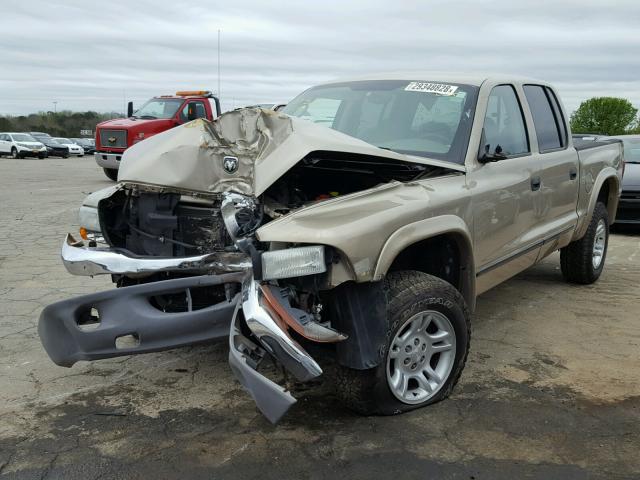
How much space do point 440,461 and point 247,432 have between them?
977 mm

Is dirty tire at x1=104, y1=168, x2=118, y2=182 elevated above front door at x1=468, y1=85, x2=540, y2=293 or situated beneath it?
situated beneath

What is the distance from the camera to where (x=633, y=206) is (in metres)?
9.15

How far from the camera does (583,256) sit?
5988 mm

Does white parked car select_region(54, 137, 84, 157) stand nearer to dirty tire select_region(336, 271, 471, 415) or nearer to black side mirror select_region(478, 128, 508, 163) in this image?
black side mirror select_region(478, 128, 508, 163)

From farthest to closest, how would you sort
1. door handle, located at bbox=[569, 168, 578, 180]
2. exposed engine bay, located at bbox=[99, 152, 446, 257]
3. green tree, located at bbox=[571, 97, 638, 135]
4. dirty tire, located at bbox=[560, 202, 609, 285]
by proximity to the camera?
1. green tree, located at bbox=[571, 97, 638, 135]
2. dirty tire, located at bbox=[560, 202, 609, 285]
3. door handle, located at bbox=[569, 168, 578, 180]
4. exposed engine bay, located at bbox=[99, 152, 446, 257]

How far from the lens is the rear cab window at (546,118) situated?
193 inches

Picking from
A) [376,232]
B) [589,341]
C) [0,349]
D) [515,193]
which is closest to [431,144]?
[515,193]

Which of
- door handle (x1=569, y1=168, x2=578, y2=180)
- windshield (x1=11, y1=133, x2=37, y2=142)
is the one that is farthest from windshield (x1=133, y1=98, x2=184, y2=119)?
windshield (x1=11, y1=133, x2=37, y2=142)

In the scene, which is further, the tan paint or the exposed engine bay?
the exposed engine bay

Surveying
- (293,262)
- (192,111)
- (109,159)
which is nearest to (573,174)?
(293,262)

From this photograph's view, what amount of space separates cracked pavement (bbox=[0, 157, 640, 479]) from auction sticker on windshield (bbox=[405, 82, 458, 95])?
180 centimetres

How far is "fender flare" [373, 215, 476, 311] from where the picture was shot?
9.81 ft

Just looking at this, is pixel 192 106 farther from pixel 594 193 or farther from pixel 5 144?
pixel 5 144

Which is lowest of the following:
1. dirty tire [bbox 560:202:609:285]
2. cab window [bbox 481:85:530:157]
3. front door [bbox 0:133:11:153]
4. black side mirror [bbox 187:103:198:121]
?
front door [bbox 0:133:11:153]
